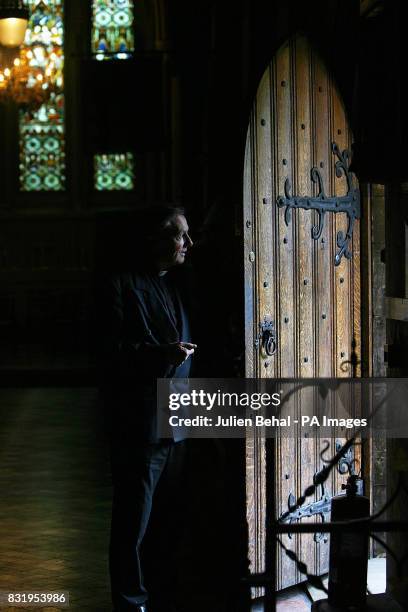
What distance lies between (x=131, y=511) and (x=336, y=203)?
1.57 m

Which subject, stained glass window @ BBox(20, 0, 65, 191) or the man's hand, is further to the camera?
stained glass window @ BBox(20, 0, 65, 191)

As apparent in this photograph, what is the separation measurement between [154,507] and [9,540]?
153cm

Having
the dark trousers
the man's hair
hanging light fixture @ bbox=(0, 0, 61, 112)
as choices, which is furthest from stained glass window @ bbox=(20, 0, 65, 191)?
the dark trousers

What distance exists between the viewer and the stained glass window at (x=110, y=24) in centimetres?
1612

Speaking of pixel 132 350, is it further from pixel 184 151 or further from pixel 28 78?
pixel 28 78

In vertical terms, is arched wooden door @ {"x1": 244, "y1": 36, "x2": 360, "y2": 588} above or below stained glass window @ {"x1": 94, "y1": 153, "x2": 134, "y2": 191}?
below

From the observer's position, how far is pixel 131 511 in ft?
11.9

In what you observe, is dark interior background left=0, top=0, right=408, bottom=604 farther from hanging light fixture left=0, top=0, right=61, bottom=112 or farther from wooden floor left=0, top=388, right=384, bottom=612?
wooden floor left=0, top=388, right=384, bottom=612

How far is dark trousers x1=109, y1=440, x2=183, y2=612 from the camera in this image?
3.61 meters

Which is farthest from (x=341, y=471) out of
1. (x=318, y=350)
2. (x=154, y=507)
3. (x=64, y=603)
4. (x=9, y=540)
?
(x=9, y=540)

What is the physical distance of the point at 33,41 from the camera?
1616 cm

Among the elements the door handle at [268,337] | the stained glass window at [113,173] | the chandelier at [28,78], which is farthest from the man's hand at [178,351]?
the stained glass window at [113,173]

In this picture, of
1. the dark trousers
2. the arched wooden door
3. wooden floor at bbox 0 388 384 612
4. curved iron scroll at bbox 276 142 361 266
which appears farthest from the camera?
wooden floor at bbox 0 388 384 612

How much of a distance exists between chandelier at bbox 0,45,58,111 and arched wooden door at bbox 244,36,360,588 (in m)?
5.22
